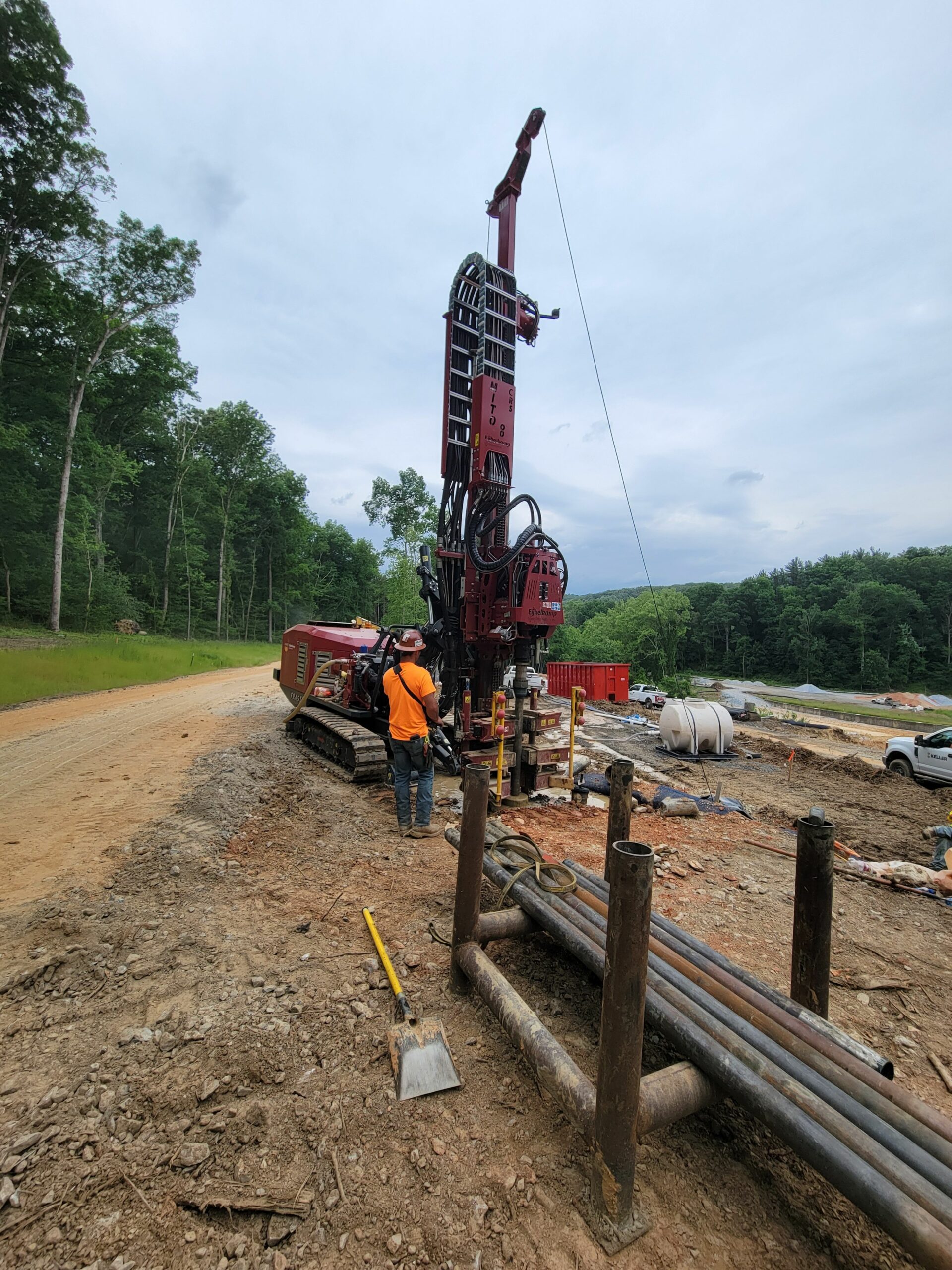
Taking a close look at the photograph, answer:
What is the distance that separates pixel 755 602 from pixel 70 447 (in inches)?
3621

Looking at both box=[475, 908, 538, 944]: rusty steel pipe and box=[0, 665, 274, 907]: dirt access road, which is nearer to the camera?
box=[475, 908, 538, 944]: rusty steel pipe

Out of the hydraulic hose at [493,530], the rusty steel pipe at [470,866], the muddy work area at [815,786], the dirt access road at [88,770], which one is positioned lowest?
the muddy work area at [815,786]

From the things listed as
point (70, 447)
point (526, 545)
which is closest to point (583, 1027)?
point (526, 545)

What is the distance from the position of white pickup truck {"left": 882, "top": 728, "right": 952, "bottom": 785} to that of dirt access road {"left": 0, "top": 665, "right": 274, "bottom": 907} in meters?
13.6

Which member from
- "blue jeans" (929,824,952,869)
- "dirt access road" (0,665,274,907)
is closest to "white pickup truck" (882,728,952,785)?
"blue jeans" (929,824,952,869)

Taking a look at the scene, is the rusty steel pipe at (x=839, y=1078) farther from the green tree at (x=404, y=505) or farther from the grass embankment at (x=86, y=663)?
the green tree at (x=404, y=505)

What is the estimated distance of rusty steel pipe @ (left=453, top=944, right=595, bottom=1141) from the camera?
85.0 inches

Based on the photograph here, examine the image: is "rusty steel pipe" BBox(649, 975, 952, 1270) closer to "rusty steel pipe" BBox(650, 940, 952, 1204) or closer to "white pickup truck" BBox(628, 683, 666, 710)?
"rusty steel pipe" BBox(650, 940, 952, 1204)

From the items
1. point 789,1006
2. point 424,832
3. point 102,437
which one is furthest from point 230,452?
point 789,1006

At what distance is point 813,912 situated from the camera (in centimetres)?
286

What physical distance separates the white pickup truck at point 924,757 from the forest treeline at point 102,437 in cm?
2806

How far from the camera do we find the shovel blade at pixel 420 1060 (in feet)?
8.22

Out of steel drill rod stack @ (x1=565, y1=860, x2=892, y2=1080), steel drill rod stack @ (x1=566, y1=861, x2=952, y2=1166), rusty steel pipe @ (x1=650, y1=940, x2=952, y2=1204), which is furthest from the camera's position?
steel drill rod stack @ (x1=565, y1=860, x2=892, y2=1080)

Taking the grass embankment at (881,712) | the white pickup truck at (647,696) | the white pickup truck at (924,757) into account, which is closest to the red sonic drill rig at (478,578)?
the white pickup truck at (924,757)
